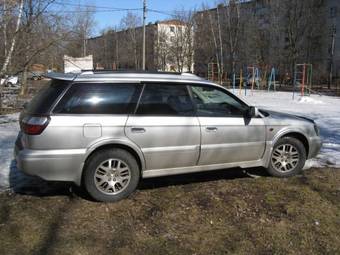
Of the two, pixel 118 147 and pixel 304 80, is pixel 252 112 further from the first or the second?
Result: pixel 304 80

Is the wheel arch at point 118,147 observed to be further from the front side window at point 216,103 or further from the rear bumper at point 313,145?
the rear bumper at point 313,145

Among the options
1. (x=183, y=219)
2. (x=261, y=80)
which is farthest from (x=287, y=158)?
(x=261, y=80)

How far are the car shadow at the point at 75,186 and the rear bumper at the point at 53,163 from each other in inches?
10.2

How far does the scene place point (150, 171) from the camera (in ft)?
18.4

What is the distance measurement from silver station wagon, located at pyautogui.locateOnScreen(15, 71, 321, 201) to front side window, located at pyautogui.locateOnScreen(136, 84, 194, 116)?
0.01 meters

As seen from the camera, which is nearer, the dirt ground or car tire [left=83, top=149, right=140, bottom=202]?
the dirt ground

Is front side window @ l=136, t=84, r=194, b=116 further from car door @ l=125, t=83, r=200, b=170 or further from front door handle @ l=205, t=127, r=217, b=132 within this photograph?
front door handle @ l=205, t=127, r=217, b=132

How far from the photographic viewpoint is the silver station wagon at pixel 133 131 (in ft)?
16.6

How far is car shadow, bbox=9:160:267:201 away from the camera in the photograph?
571 centimetres

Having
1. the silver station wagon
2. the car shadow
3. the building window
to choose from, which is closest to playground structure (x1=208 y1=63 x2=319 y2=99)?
the building window

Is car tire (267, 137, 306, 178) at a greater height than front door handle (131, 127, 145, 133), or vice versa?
front door handle (131, 127, 145, 133)

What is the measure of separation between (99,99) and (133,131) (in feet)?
1.86

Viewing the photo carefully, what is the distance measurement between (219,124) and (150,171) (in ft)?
3.74

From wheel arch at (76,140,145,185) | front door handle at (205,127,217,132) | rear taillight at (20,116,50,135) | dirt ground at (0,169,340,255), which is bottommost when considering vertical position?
dirt ground at (0,169,340,255)
